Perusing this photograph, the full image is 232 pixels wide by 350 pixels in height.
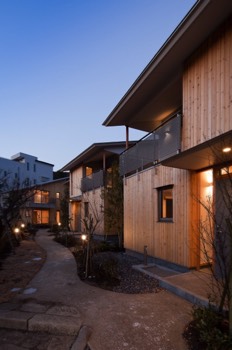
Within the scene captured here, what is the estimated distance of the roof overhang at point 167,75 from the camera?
19.2 feet

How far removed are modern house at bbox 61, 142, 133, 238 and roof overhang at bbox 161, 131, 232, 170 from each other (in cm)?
837

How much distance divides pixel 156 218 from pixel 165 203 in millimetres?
651

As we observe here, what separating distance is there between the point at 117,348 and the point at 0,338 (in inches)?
77.3

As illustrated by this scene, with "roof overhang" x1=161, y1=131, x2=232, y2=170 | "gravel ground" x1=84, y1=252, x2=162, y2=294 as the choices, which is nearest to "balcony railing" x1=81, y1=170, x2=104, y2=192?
"gravel ground" x1=84, y1=252, x2=162, y2=294

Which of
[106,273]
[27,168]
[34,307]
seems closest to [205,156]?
[106,273]

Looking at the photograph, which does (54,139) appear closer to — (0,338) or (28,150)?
(28,150)

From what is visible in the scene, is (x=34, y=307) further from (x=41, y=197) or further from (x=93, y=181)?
(x=41, y=197)

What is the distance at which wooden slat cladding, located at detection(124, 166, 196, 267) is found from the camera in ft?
24.2

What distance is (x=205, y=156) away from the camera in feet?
19.0

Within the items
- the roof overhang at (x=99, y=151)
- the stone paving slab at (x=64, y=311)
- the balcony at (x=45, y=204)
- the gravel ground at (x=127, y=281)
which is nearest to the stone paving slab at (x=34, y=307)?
the stone paving slab at (x=64, y=311)

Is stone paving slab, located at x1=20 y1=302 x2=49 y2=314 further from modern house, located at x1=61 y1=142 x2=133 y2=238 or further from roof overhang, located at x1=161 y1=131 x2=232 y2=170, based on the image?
modern house, located at x1=61 y1=142 x2=133 y2=238

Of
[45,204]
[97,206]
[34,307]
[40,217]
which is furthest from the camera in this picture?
[40,217]

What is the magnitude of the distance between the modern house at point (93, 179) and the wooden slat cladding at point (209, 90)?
814 cm

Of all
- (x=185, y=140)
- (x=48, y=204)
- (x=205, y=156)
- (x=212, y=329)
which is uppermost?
(x=185, y=140)
